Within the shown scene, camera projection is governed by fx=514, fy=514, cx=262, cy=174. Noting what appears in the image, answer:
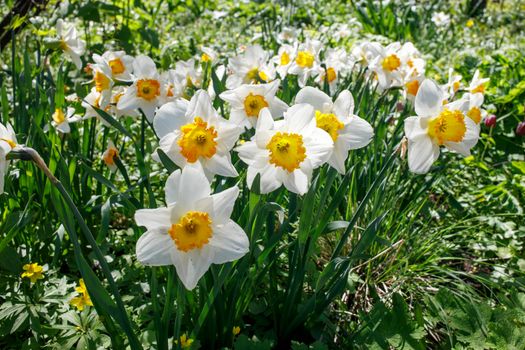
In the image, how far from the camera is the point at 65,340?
4.92ft

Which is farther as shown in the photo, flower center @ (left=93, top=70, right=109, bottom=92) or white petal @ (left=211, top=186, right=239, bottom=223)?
flower center @ (left=93, top=70, right=109, bottom=92)

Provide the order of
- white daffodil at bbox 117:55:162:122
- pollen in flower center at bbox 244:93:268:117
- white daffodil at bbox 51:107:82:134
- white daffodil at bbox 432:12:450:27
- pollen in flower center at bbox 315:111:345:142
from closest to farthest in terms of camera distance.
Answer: pollen in flower center at bbox 315:111:345:142, pollen in flower center at bbox 244:93:268:117, white daffodil at bbox 117:55:162:122, white daffodil at bbox 51:107:82:134, white daffodil at bbox 432:12:450:27

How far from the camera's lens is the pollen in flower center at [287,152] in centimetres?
130

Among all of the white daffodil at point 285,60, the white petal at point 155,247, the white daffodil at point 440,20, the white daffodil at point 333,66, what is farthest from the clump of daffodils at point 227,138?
the white daffodil at point 440,20

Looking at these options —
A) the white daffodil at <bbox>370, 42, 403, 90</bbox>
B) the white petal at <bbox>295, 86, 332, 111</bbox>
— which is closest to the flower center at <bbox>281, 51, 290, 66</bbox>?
the white daffodil at <bbox>370, 42, 403, 90</bbox>

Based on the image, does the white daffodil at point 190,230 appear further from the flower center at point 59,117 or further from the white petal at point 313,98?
the flower center at point 59,117

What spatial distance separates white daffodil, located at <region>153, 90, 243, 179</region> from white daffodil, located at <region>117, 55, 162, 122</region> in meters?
0.45

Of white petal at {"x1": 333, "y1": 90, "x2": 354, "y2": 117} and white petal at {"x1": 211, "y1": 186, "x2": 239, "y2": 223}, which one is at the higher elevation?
white petal at {"x1": 333, "y1": 90, "x2": 354, "y2": 117}

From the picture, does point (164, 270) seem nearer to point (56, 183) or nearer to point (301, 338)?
point (301, 338)

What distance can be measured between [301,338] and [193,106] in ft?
2.97

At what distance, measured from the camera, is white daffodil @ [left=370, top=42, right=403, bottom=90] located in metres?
2.25

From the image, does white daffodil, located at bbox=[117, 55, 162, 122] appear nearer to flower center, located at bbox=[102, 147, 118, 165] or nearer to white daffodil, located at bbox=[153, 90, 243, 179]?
flower center, located at bbox=[102, 147, 118, 165]

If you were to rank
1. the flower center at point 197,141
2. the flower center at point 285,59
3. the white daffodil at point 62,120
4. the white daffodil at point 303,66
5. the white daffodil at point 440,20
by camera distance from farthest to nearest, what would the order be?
1. the white daffodil at point 440,20
2. the flower center at point 285,59
3. the white daffodil at point 303,66
4. the white daffodil at point 62,120
5. the flower center at point 197,141

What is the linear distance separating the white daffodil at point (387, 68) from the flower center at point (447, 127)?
789mm
